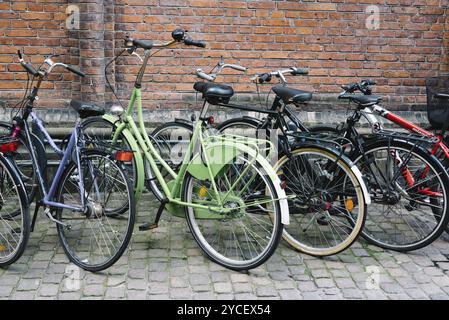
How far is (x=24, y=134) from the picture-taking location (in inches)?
188

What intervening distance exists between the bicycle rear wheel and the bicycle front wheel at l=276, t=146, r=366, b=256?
191 cm

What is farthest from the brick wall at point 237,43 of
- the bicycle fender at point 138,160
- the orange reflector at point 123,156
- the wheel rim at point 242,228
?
the orange reflector at point 123,156

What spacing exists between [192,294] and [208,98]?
1437 mm

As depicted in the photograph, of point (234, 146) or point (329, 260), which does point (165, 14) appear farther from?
point (329, 260)

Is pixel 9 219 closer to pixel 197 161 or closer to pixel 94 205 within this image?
pixel 94 205

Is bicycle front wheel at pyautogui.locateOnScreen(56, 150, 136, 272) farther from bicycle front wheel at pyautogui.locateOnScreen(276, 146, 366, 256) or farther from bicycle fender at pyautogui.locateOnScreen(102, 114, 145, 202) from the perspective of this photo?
bicycle front wheel at pyautogui.locateOnScreen(276, 146, 366, 256)

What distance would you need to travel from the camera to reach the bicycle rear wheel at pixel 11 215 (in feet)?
13.9

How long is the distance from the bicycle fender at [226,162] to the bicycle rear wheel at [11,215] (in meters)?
1.21

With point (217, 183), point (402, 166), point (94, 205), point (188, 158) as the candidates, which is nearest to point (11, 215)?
point (94, 205)

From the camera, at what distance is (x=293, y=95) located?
4.61m

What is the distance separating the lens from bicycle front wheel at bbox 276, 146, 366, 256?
445cm
